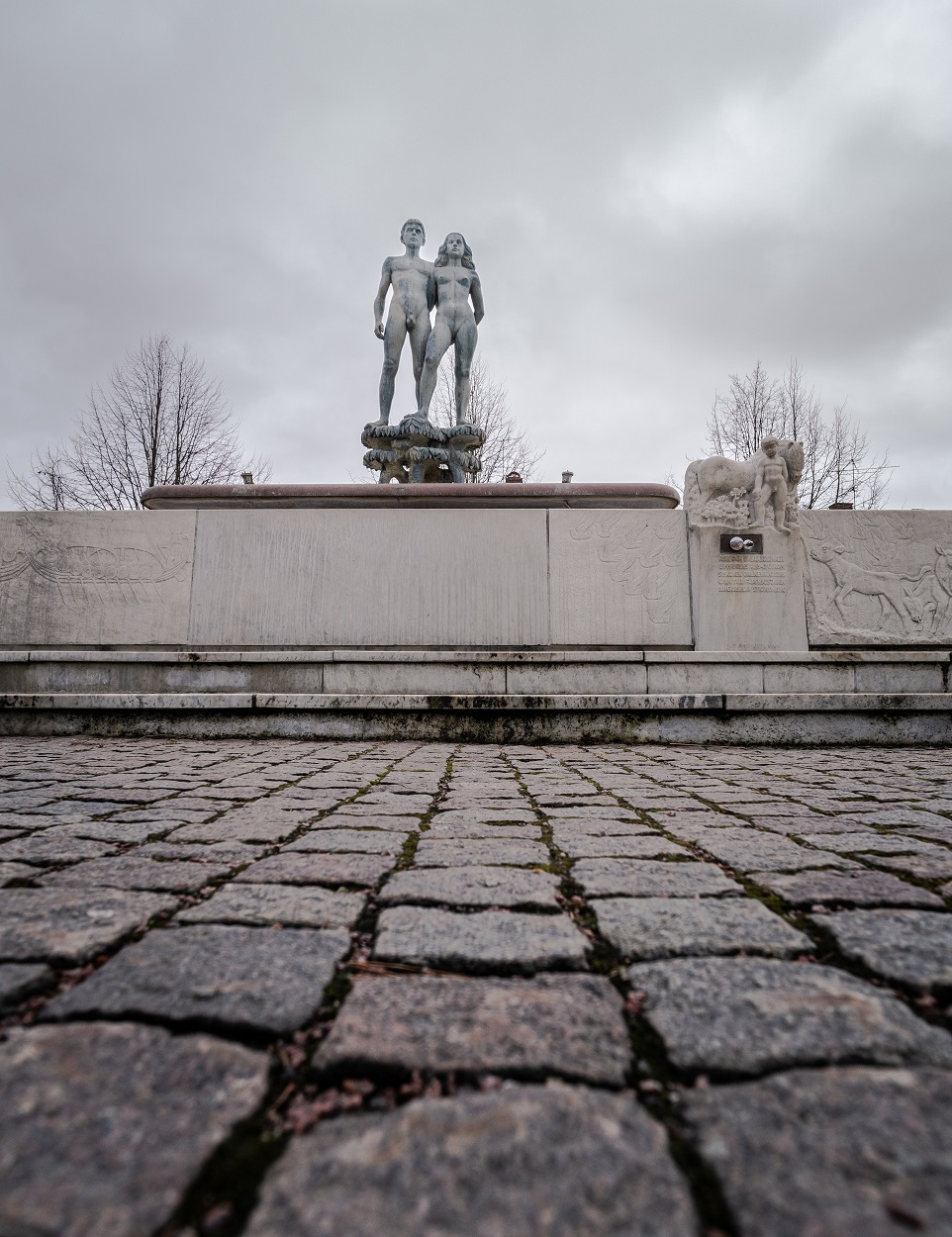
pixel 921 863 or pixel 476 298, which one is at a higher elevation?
pixel 476 298

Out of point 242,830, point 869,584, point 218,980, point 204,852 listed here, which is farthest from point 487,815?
point 869,584

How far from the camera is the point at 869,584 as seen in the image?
23.8ft

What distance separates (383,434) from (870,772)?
310 inches

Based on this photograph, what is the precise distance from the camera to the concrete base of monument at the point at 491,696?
17.8 feet

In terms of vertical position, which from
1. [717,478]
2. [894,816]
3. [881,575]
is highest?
[717,478]

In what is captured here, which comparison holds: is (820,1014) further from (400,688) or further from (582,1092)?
(400,688)

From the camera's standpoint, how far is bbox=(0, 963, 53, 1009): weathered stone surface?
1041 mm

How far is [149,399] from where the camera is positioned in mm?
19812

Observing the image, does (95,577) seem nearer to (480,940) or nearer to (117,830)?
(117,830)

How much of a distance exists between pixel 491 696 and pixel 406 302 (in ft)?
24.0

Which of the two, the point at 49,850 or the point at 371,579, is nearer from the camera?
the point at 49,850

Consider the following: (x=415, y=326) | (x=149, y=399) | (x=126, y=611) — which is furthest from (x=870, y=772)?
(x=149, y=399)

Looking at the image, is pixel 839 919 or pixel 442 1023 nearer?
pixel 442 1023

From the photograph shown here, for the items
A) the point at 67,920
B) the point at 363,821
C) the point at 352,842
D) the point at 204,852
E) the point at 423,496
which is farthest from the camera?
the point at 423,496
